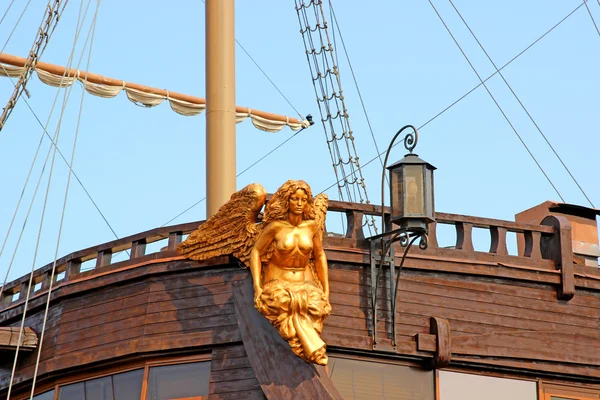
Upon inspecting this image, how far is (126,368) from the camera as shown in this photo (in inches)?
506

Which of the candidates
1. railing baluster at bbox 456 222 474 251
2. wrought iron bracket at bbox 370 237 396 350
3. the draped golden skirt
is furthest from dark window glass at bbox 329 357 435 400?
railing baluster at bbox 456 222 474 251

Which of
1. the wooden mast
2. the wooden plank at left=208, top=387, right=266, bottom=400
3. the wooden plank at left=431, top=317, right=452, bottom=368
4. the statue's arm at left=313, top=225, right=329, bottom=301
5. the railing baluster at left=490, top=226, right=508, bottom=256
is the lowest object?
the wooden plank at left=208, top=387, right=266, bottom=400

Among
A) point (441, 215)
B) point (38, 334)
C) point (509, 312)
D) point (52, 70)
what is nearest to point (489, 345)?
point (509, 312)

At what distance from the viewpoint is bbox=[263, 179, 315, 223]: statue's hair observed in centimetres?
1220

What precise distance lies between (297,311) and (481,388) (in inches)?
80.5

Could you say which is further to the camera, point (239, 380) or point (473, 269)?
point (473, 269)

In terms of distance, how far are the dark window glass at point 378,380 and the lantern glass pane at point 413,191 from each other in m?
1.44

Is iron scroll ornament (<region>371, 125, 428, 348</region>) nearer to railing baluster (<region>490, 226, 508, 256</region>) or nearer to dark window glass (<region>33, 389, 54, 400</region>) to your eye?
railing baluster (<region>490, 226, 508, 256</region>)

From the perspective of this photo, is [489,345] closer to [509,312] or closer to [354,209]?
[509,312]

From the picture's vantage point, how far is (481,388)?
503 inches

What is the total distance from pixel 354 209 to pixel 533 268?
187 cm

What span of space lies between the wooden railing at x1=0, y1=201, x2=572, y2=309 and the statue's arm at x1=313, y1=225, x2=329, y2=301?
0.44 meters

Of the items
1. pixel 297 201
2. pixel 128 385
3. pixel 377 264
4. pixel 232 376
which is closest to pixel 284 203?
pixel 297 201

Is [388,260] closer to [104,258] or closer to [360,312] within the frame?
[360,312]
